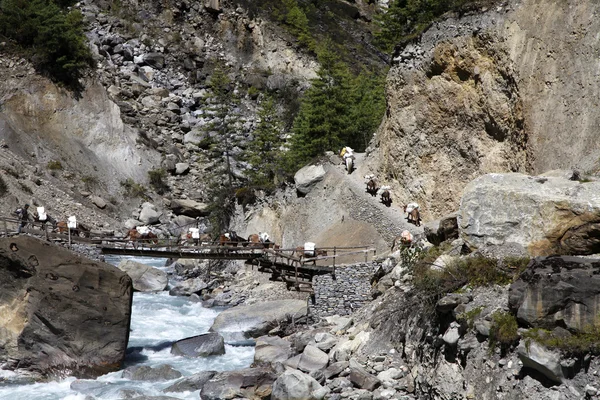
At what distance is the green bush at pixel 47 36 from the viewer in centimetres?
5781

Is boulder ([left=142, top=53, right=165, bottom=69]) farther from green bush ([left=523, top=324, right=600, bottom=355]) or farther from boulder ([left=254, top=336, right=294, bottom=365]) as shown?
green bush ([left=523, top=324, right=600, bottom=355])

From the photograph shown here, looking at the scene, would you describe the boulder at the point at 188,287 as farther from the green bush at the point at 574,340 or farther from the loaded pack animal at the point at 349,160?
the green bush at the point at 574,340

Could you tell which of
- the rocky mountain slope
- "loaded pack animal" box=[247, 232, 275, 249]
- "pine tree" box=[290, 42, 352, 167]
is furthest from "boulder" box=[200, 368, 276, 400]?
"pine tree" box=[290, 42, 352, 167]

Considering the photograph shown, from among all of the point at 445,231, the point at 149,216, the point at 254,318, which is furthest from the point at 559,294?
the point at 149,216

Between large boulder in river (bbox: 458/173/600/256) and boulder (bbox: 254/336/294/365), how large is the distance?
Answer: 27.0 feet

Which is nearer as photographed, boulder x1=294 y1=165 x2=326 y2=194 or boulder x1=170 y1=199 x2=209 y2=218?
boulder x1=294 y1=165 x2=326 y2=194

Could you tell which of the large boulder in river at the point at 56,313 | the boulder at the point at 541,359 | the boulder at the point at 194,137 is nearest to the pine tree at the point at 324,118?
the large boulder in river at the point at 56,313

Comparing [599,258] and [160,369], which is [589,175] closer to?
[599,258]

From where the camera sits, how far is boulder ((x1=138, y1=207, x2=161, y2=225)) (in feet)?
170

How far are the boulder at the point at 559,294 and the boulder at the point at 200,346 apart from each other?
1336cm

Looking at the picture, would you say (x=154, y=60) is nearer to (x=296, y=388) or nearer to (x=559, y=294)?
(x=296, y=388)

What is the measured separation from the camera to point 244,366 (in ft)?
79.5

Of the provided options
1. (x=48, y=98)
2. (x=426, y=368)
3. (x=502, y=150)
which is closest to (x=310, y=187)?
(x=502, y=150)

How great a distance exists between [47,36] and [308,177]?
32290 millimetres
